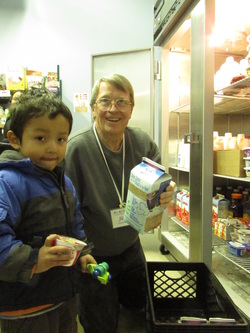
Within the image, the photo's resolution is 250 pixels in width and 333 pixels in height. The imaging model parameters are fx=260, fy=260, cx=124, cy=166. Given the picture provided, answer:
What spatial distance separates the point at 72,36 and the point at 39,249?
3.18 metres

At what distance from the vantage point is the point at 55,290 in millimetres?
800

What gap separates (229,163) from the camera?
4.83ft

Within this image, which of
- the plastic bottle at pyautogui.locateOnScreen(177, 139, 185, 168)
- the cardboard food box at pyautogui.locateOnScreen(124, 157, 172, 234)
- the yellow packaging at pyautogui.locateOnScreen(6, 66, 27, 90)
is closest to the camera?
the cardboard food box at pyautogui.locateOnScreen(124, 157, 172, 234)

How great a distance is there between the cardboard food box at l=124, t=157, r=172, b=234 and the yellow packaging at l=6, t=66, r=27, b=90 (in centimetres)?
247

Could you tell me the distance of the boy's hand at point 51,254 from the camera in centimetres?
68

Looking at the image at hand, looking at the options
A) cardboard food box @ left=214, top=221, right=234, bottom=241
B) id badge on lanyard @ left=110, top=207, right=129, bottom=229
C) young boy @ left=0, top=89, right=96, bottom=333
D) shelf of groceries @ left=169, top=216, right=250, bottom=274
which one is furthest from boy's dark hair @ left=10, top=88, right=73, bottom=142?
cardboard food box @ left=214, top=221, right=234, bottom=241

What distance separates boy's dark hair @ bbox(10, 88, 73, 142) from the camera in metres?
0.76

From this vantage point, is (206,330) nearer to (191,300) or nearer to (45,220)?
(191,300)

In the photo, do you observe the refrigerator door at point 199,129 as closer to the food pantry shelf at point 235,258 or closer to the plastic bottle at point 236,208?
the food pantry shelf at point 235,258

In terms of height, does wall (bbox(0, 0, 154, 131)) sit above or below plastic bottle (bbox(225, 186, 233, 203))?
above

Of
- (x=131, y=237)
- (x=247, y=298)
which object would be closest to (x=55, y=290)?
(x=131, y=237)

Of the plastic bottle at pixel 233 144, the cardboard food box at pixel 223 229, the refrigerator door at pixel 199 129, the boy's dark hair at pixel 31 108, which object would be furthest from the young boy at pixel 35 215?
the plastic bottle at pixel 233 144

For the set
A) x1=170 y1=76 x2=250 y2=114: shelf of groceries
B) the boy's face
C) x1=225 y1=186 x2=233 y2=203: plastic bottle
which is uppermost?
x1=170 y1=76 x2=250 y2=114: shelf of groceries

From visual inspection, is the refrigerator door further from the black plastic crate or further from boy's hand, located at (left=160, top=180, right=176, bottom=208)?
boy's hand, located at (left=160, top=180, right=176, bottom=208)
